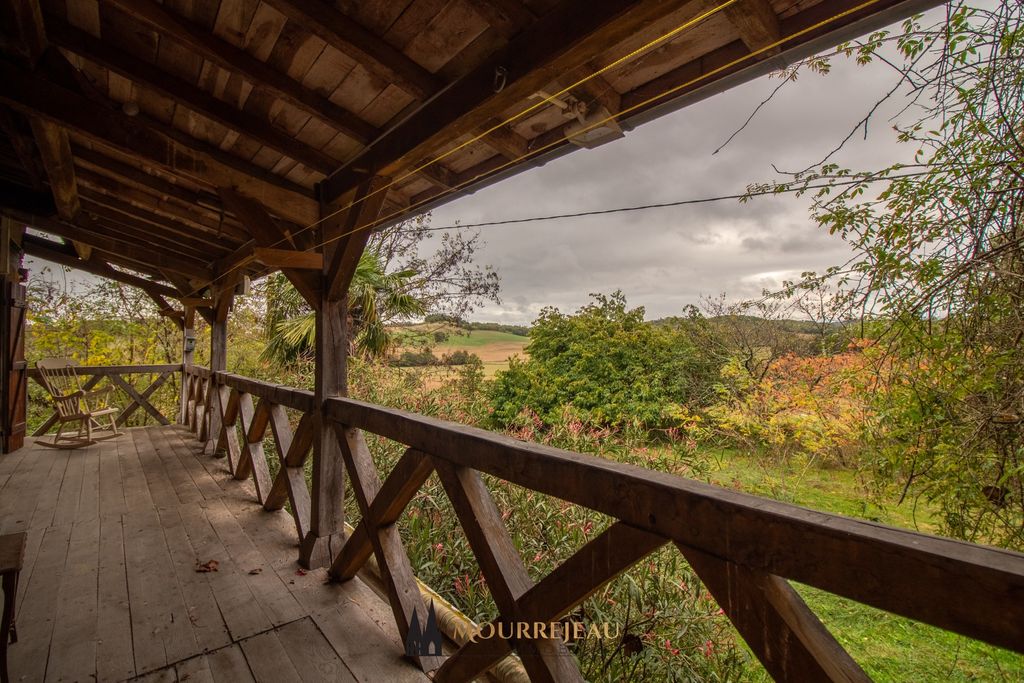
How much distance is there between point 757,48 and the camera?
3.59 feet

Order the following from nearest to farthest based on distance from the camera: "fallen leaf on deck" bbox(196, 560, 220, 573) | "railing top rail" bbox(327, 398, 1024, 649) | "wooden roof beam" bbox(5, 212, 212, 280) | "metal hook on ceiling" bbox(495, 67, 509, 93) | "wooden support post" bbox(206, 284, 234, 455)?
"railing top rail" bbox(327, 398, 1024, 649), "metal hook on ceiling" bbox(495, 67, 509, 93), "fallen leaf on deck" bbox(196, 560, 220, 573), "wooden roof beam" bbox(5, 212, 212, 280), "wooden support post" bbox(206, 284, 234, 455)

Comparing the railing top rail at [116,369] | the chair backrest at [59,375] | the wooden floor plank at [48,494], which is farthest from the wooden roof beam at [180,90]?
the railing top rail at [116,369]

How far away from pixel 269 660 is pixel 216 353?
3994 mm

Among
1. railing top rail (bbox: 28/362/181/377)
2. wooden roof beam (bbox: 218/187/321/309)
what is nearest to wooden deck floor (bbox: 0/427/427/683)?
wooden roof beam (bbox: 218/187/321/309)

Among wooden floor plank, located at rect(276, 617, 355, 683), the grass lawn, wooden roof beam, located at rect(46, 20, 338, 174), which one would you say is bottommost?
the grass lawn

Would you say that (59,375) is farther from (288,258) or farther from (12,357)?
(288,258)

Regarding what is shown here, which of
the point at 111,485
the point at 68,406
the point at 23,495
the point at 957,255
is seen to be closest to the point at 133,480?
the point at 111,485

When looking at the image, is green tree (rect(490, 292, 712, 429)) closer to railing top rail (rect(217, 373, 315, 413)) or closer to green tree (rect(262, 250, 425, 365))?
green tree (rect(262, 250, 425, 365))

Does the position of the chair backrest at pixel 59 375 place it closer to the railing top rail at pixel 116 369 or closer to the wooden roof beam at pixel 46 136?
the railing top rail at pixel 116 369

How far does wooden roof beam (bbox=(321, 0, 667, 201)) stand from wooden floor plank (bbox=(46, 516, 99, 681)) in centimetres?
207

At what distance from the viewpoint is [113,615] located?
6.52 feet

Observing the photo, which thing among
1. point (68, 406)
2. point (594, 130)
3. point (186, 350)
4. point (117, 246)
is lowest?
point (68, 406)

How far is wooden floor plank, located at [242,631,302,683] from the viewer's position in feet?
5.27

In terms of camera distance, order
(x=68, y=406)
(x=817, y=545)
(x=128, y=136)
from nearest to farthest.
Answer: (x=817, y=545), (x=128, y=136), (x=68, y=406)
